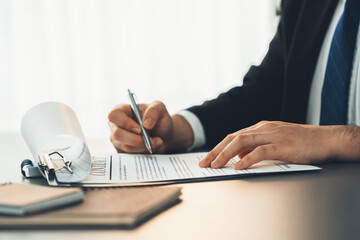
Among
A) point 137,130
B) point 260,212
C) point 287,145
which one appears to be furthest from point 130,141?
point 260,212

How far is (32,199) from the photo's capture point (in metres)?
0.44

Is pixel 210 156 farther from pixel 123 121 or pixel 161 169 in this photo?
pixel 123 121

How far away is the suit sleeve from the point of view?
3.98ft

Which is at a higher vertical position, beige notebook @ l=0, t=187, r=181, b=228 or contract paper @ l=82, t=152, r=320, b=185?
beige notebook @ l=0, t=187, r=181, b=228

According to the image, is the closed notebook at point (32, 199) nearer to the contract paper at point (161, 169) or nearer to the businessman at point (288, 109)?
the contract paper at point (161, 169)

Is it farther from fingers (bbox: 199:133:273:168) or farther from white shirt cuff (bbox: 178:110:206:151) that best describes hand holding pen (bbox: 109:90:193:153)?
fingers (bbox: 199:133:273:168)

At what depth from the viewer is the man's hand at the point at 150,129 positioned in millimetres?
952

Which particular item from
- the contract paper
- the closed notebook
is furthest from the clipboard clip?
the closed notebook

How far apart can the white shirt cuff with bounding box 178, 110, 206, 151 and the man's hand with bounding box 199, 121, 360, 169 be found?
0.30 metres

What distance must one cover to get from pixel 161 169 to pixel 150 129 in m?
0.26

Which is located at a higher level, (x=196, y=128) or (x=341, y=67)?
(x=341, y=67)

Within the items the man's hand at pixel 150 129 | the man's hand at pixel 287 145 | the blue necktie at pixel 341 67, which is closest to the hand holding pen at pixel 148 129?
the man's hand at pixel 150 129

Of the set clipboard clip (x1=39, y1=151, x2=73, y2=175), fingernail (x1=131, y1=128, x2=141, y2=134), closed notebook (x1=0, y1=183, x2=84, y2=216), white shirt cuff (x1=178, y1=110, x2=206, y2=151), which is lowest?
white shirt cuff (x1=178, y1=110, x2=206, y2=151)

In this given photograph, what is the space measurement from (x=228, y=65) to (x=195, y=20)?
470mm
